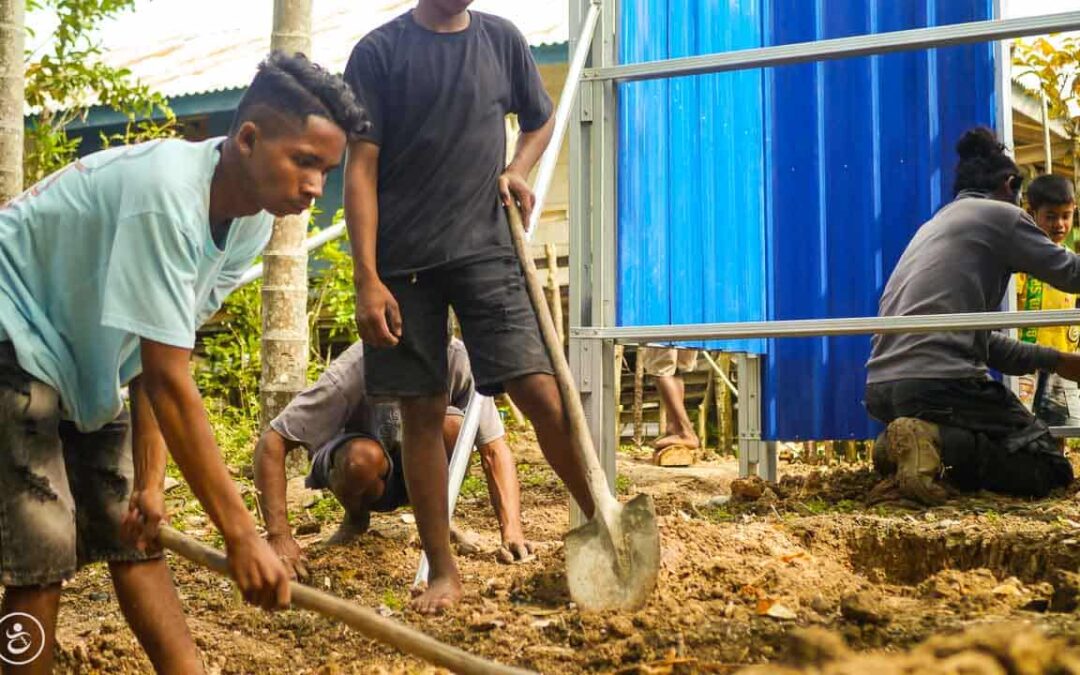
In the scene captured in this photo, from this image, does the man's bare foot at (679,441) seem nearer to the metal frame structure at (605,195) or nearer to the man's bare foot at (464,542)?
the man's bare foot at (464,542)

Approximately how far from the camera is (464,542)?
4.61m

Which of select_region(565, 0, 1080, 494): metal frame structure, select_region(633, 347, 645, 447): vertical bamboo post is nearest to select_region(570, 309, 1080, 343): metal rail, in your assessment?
select_region(565, 0, 1080, 494): metal frame structure

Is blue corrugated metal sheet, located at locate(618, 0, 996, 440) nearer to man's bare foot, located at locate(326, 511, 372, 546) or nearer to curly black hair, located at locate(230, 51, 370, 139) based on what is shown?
man's bare foot, located at locate(326, 511, 372, 546)

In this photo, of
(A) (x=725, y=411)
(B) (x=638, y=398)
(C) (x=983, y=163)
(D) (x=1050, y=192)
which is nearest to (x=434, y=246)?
(C) (x=983, y=163)

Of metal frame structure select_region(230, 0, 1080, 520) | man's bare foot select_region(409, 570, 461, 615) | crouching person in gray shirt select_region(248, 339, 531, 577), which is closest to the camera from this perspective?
man's bare foot select_region(409, 570, 461, 615)

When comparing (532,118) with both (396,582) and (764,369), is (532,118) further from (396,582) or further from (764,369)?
(764,369)

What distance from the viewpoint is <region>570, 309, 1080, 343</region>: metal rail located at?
375cm

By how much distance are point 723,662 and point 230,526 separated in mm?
1076

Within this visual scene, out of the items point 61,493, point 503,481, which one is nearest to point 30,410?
point 61,493

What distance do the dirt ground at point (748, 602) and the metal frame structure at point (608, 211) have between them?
57cm

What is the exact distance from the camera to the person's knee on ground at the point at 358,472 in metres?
4.58

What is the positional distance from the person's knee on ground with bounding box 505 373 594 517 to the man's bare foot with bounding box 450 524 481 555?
100 centimetres

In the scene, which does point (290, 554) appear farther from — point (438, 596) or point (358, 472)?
point (438, 596)

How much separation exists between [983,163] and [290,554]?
9.64ft
